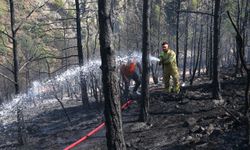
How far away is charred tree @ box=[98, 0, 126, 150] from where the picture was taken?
21.0ft

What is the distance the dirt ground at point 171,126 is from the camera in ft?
26.7

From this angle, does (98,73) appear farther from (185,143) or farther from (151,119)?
(185,143)

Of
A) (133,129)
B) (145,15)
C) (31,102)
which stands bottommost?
(31,102)

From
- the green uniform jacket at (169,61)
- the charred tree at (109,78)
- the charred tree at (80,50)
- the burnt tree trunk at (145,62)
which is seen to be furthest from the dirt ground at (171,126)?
the charred tree at (109,78)

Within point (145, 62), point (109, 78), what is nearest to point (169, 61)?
point (145, 62)

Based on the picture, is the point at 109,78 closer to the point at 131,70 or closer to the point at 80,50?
the point at 131,70

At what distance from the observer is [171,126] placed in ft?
33.5

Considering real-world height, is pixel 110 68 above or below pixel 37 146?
above

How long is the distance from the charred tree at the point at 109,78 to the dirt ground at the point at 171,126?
2.22m

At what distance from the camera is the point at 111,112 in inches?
257

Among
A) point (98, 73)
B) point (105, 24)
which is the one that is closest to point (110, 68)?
point (105, 24)

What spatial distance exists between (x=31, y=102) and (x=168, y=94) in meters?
20.8

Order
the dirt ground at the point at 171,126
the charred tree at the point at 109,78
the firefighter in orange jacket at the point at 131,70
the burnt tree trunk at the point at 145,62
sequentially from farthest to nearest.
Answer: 1. the firefighter in orange jacket at the point at 131,70
2. the burnt tree trunk at the point at 145,62
3. the dirt ground at the point at 171,126
4. the charred tree at the point at 109,78

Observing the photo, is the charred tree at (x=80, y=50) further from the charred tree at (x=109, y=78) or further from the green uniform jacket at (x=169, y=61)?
the charred tree at (x=109, y=78)
